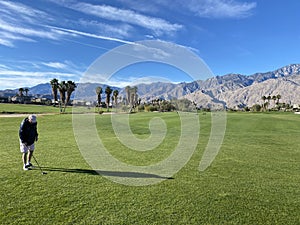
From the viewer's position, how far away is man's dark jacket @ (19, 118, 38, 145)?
10094 mm

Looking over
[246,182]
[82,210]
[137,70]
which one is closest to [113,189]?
[82,210]

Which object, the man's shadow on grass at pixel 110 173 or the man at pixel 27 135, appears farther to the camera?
the man at pixel 27 135

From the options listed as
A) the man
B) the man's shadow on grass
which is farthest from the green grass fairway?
the man

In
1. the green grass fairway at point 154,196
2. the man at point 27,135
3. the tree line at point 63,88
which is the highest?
the tree line at point 63,88

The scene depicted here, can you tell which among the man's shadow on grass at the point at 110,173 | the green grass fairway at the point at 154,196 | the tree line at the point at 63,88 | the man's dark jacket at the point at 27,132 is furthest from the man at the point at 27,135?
the tree line at the point at 63,88

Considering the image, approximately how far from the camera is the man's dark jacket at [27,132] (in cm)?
1009

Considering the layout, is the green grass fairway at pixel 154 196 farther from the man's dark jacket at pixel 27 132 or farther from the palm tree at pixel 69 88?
the palm tree at pixel 69 88

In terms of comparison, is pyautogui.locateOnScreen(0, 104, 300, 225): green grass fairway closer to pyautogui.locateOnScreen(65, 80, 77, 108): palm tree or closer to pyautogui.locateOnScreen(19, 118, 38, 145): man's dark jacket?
pyautogui.locateOnScreen(19, 118, 38, 145): man's dark jacket

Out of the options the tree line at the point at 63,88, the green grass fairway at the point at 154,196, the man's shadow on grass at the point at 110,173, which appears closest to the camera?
the green grass fairway at the point at 154,196

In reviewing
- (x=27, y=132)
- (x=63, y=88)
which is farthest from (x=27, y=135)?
(x=63, y=88)

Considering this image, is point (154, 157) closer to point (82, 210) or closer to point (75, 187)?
point (75, 187)

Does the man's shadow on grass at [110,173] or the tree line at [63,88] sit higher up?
the tree line at [63,88]

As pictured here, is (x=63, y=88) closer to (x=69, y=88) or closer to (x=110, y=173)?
(x=69, y=88)

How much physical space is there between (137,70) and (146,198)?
813 centimetres
